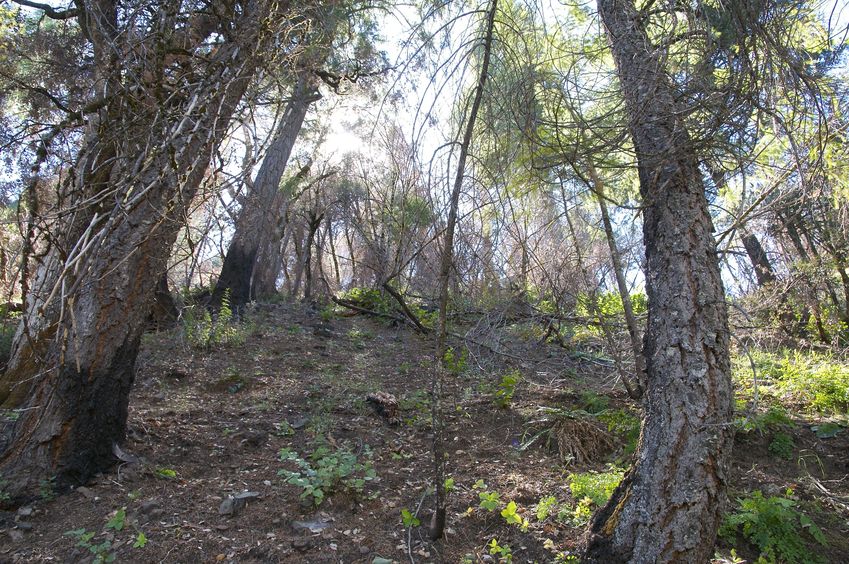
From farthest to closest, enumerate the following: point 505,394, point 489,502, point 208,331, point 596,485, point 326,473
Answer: point 208,331, point 505,394, point 326,473, point 596,485, point 489,502

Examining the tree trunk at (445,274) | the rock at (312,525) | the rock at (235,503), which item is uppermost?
the tree trunk at (445,274)

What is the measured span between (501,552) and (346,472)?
1.02 meters

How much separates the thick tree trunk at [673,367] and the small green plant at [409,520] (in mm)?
866

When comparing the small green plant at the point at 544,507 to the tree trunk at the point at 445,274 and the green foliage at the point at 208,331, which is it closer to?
the tree trunk at the point at 445,274

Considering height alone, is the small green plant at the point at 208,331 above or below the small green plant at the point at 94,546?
above

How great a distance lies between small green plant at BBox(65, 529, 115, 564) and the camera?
2.19 m

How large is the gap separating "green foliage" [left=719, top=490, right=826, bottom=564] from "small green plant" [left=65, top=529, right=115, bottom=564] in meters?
2.99

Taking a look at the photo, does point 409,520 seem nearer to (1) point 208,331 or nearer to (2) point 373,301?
(1) point 208,331

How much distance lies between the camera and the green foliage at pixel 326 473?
9.27 ft

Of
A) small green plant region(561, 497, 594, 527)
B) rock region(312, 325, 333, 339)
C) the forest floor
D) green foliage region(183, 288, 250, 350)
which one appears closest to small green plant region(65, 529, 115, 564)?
the forest floor

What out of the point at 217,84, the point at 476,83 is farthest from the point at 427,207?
the point at 217,84

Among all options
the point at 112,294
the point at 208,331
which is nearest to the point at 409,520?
the point at 112,294

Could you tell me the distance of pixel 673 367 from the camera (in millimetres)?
2018

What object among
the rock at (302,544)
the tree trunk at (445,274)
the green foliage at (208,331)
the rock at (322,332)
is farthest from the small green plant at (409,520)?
the rock at (322,332)
